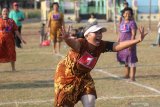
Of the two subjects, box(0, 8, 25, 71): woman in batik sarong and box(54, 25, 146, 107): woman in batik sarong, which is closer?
box(54, 25, 146, 107): woman in batik sarong

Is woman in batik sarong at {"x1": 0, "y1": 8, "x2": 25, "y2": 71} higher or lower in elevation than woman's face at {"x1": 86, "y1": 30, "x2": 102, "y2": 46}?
lower

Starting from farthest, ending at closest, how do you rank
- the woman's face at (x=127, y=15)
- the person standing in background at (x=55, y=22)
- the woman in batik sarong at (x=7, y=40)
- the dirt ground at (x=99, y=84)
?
the person standing in background at (x=55, y=22) → the woman in batik sarong at (x=7, y=40) → the woman's face at (x=127, y=15) → the dirt ground at (x=99, y=84)

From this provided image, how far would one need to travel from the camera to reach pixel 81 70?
264 inches

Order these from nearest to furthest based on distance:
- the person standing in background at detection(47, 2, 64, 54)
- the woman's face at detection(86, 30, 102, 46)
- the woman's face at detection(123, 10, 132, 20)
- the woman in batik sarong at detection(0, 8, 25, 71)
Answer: the woman's face at detection(86, 30, 102, 46)
the woman's face at detection(123, 10, 132, 20)
the woman in batik sarong at detection(0, 8, 25, 71)
the person standing in background at detection(47, 2, 64, 54)

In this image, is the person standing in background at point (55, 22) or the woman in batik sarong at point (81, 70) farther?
the person standing in background at point (55, 22)

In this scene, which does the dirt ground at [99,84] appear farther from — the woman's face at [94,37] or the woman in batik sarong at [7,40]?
the woman's face at [94,37]

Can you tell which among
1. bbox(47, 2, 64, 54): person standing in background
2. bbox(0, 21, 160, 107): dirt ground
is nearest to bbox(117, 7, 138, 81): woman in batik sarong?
bbox(0, 21, 160, 107): dirt ground

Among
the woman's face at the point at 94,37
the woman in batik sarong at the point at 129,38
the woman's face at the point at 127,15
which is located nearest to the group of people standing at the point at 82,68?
the woman's face at the point at 94,37

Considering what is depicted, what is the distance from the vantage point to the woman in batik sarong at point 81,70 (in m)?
6.59

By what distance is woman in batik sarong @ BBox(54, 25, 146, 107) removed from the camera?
6.59 meters

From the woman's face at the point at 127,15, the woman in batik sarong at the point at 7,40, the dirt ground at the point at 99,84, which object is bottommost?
the dirt ground at the point at 99,84

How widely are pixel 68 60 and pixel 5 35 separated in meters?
6.47

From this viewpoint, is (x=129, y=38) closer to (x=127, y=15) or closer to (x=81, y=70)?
(x=127, y=15)

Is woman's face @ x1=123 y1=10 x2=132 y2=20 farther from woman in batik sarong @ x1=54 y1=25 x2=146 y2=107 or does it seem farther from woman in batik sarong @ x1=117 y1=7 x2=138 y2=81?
woman in batik sarong @ x1=54 y1=25 x2=146 y2=107
